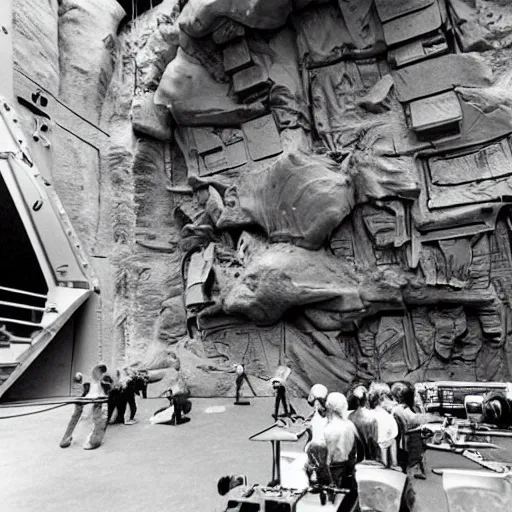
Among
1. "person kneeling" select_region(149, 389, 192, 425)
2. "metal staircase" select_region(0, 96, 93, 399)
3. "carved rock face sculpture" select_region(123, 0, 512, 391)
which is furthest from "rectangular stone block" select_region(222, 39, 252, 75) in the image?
"person kneeling" select_region(149, 389, 192, 425)

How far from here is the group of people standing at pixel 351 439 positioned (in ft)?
9.44

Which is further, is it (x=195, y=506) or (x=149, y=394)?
(x=149, y=394)

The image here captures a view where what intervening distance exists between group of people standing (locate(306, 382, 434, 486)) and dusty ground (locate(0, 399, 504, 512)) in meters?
0.54

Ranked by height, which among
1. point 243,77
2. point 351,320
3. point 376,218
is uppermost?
point 243,77

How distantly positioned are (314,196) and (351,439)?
7.59 meters

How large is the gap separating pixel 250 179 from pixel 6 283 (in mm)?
6309

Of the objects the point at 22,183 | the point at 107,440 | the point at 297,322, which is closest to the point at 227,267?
the point at 297,322

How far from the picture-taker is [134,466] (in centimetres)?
454

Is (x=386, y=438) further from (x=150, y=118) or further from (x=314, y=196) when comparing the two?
(x=150, y=118)

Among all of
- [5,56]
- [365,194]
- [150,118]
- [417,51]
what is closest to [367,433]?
[365,194]

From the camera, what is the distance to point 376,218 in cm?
1041

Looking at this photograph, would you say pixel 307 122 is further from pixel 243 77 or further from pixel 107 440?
pixel 107 440

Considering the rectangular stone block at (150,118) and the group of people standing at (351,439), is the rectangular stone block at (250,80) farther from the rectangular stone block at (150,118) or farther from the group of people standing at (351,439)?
the group of people standing at (351,439)

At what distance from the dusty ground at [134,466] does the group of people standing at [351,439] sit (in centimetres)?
54
